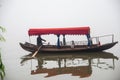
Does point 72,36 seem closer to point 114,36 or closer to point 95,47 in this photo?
point 95,47

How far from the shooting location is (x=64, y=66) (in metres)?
2.95

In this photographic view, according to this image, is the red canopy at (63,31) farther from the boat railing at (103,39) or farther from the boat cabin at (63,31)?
the boat railing at (103,39)

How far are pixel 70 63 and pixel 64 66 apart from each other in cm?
7

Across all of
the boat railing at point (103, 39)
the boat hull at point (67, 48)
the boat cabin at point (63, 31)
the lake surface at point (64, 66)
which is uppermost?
the boat cabin at point (63, 31)

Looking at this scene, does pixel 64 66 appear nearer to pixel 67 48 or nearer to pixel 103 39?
pixel 67 48

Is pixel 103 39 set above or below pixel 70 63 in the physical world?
above

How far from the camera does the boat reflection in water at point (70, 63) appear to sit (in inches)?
116

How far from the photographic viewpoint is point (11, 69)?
118 inches

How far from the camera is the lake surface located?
2.93 meters

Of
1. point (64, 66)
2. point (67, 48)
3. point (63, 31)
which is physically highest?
point (63, 31)

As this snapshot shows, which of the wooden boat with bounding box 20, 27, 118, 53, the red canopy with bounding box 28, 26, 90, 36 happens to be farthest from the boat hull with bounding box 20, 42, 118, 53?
the red canopy with bounding box 28, 26, 90, 36

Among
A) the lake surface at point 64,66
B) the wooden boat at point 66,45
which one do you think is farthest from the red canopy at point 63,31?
the lake surface at point 64,66

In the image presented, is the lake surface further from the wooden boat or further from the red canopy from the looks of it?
the red canopy

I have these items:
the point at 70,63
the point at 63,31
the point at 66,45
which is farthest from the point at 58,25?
the point at 70,63
